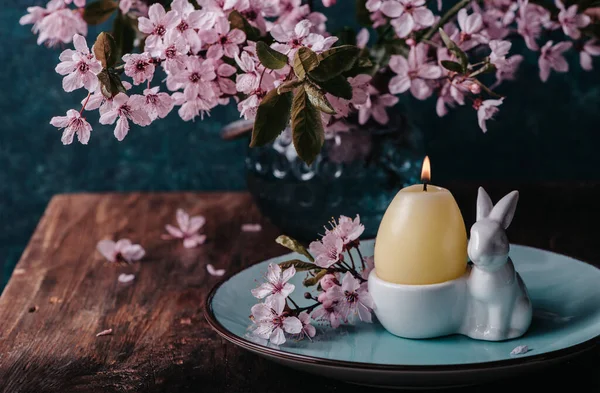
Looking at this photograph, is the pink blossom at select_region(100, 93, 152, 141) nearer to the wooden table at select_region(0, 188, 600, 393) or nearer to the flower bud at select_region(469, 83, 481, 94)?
the wooden table at select_region(0, 188, 600, 393)

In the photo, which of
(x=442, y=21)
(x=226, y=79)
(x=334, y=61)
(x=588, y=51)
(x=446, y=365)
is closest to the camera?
(x=446, y=365)

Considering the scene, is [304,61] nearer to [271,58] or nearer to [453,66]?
[271,58]

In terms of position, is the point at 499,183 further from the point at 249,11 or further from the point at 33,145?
the point at 33,145

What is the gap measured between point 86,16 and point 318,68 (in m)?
0.34

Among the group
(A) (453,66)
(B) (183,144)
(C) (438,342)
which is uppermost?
(A) (453,66)

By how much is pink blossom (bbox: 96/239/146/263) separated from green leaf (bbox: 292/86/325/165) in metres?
0.44

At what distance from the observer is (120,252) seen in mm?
1004

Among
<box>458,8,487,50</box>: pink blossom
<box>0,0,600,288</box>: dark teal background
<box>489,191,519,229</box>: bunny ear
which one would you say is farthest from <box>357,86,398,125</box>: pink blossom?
<box>0,0,600,288</box>: dark teal background

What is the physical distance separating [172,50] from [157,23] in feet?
0.10

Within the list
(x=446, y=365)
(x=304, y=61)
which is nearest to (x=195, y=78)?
(x=304, y=61)

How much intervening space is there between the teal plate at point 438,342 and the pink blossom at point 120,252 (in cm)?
27

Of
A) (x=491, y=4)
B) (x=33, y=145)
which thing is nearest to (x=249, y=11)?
(x=491, y=4)

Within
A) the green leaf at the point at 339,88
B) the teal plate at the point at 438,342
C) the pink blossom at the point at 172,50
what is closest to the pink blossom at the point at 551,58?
the teal plate at the point at 438,342

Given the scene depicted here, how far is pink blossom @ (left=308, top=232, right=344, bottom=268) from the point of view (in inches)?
25.5
